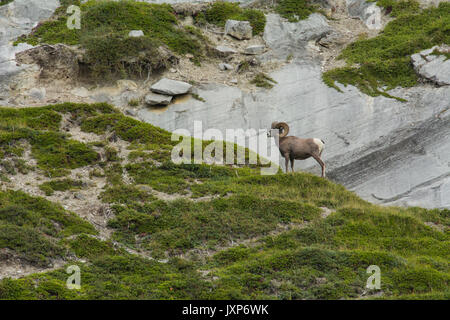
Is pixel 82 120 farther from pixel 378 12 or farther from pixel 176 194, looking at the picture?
pixel 378 12

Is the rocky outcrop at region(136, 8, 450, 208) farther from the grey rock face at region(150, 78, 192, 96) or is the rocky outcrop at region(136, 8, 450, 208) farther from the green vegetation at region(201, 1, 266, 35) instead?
the green vegetation at region(201, 1, 266, 35)

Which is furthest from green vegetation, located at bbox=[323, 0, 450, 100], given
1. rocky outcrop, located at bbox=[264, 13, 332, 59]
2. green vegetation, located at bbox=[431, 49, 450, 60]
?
rocky outcrop, located at bbox=[264, 13, 332, 59]

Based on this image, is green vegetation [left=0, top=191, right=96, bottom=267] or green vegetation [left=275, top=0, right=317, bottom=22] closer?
green vegetation [left=0, top=191, right=96, bottom=267]

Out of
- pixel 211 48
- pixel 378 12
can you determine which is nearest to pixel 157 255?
pixel 211 48

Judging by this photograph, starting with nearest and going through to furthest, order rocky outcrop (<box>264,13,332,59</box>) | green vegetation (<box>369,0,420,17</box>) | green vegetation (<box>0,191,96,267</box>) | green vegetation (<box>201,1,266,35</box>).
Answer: green vegetation (<box>0,191,96,267</box>), rocky outcrop (<box>264,13,332,59</box>), green vegetation (<box>201,1,266,35</box>), green vegetation (<box>369,0,420,17</box>)

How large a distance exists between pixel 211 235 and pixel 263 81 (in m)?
16.7

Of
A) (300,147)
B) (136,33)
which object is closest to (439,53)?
(300,147)

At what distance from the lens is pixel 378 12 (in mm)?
41312

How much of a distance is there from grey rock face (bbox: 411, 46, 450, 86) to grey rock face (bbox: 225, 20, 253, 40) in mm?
10947

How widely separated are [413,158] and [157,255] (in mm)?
15437

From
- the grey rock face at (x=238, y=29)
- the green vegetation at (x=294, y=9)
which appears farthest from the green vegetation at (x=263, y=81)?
the green vegetation at (x=294, y=9)

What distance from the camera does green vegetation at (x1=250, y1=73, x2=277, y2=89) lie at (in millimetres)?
34312

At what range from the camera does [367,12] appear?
41750mm

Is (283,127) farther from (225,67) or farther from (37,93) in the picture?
(37,93)
